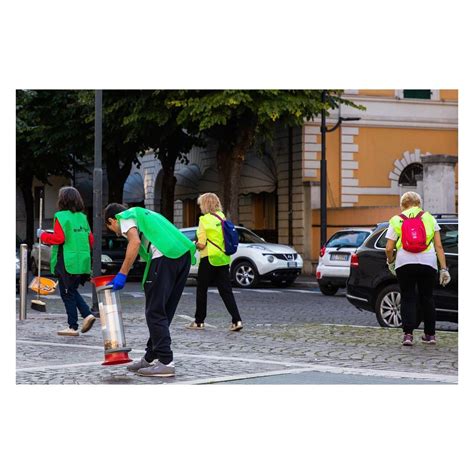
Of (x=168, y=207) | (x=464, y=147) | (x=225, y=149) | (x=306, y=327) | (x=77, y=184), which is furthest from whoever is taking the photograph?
(x=77, y=184)

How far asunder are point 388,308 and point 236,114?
48.6ft

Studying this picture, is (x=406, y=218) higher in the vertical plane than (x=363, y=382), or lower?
higher

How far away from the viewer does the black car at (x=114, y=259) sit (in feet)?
88.6

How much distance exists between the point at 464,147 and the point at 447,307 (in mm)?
3143

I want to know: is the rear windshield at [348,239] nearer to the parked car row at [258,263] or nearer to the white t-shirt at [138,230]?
the parked car row at [258,263]

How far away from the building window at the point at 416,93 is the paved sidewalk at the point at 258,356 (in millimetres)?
21112

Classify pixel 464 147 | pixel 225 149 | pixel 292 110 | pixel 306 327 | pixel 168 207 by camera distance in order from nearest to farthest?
pixel 464 147, pixel 306 327, pixel 292 110, pixel 225 149, pixel 168 207

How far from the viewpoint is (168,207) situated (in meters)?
34.2

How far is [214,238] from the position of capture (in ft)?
42.2

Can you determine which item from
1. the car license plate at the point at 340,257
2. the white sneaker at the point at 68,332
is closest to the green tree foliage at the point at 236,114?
the car license plate at the point at 340,257

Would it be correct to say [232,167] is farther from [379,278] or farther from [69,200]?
[69,200]

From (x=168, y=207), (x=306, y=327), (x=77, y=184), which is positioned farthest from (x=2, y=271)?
(x=77, y=184)

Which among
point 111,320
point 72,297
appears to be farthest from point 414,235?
point 72,297
